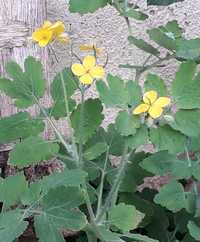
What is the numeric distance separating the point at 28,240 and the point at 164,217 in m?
0.49

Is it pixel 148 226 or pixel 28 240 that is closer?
pixel 148 226

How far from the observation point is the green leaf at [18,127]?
5.18 feet

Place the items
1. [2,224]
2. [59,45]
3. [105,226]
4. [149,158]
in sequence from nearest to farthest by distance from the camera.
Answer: [2,224]
[105,226]
[149,158]
[59,45]

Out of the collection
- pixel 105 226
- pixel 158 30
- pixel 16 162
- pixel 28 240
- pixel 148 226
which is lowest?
pixel 28 240

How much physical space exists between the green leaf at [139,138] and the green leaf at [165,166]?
0.27 metres

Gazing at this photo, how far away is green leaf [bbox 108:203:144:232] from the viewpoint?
1.56 meters

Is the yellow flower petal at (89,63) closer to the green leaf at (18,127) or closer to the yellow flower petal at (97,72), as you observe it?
the yellow flower petal at (97,72)

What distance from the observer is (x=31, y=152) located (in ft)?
5.05

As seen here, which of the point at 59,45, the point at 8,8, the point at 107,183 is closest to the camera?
the point at 107,183

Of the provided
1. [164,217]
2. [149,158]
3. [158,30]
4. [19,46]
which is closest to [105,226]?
[149,158]

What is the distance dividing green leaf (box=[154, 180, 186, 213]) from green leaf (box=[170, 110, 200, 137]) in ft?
0.88

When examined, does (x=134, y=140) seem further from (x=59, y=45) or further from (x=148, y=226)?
(x=59, y=45)

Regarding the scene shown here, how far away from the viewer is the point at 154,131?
1.44 m

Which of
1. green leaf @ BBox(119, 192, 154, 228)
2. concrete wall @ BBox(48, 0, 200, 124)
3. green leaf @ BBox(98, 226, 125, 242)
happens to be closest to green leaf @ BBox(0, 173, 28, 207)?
green leaf @ BBox(98, 226, 125, 242)
